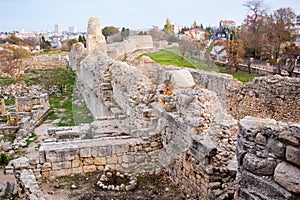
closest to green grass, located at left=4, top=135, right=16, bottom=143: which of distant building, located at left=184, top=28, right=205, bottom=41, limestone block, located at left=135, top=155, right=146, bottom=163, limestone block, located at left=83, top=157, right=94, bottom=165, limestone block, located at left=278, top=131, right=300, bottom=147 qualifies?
limestone block, located at left=83, top=157, right=94, bottom=165

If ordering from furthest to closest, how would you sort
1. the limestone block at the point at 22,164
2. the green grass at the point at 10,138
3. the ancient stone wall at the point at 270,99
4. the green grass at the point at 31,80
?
the green grass at the point at 31,80 < the green grass at the point at 10,138 < the ancient stone wall at the point at 270,99 < the limestone block at the point at 22,164

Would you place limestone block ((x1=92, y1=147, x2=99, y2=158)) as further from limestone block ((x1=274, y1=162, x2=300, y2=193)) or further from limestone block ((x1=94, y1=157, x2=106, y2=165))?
limestone block ((x1=274, y1=162, x2=300, y2=193))

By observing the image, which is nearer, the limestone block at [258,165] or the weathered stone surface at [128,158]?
the limestone block at [258,165]

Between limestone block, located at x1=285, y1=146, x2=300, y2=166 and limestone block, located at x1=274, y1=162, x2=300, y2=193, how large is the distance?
7cm

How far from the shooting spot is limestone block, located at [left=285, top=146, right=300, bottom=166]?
2.68m

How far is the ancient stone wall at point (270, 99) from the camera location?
10.1m

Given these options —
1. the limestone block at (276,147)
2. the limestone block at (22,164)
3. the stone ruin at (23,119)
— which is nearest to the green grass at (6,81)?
the stone ruin at (23,119)

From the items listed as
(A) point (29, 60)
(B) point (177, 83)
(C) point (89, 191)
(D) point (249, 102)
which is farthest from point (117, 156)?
(A) point (29, 60)

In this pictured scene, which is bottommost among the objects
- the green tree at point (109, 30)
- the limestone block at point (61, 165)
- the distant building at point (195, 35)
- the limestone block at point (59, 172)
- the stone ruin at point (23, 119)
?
the stone ruin at point (23, 119)

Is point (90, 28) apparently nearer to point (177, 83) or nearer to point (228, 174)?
point (177, 83)

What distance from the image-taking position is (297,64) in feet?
70.7

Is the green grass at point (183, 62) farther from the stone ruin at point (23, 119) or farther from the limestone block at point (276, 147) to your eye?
the limestone block at point (276, 147)

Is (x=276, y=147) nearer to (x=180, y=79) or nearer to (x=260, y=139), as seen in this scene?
(x=260, y=139)

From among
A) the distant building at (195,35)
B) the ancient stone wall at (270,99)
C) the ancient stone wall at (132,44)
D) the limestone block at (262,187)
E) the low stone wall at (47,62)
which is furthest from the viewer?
the low stone wall at (47,62)
